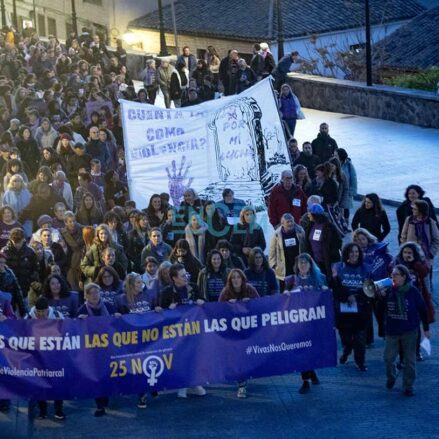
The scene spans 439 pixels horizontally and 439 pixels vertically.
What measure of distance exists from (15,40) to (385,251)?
1063 inches

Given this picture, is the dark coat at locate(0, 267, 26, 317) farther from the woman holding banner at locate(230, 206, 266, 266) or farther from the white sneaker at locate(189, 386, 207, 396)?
the woman holding banner at locate(230, 206, 266, 266)

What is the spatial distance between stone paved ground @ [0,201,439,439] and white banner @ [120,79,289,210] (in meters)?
5.47

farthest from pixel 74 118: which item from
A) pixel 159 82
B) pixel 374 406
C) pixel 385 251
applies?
pixel 374 406

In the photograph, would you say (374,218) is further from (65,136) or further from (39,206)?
(65,136)

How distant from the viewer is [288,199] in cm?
1858

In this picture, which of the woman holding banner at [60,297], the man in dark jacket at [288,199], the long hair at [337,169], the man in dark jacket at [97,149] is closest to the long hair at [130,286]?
the woman holding banner at [60,297]

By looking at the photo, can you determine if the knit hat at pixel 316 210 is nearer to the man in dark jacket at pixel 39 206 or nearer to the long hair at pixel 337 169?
the long hair at pixel 337 169

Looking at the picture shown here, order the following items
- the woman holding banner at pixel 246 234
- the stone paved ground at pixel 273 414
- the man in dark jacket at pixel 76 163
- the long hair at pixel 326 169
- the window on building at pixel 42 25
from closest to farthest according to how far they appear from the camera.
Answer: the stone paved ground at pixel 273 414 → the woman holding banner at pixel 246 234 → the long hair at pixel 326 169 → the man in dark jacket at pixel 76 163 → the window on building at pixel 42 25

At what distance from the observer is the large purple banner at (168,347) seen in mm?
13711

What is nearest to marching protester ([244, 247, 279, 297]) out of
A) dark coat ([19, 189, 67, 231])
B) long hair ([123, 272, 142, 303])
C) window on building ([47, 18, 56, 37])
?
long hair ([123, 272, 142, 303])

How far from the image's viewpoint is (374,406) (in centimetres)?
1387

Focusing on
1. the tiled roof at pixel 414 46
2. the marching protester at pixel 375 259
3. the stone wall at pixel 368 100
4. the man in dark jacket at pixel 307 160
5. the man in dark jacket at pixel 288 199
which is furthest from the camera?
the tiled roof at pixel 414 46

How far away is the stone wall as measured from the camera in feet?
99.1

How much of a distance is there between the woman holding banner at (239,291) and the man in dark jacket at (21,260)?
8.54ft
